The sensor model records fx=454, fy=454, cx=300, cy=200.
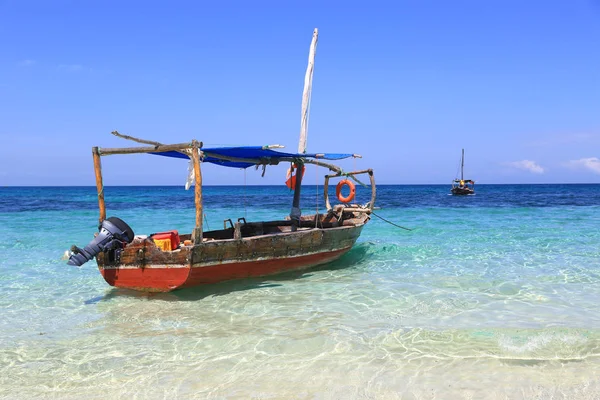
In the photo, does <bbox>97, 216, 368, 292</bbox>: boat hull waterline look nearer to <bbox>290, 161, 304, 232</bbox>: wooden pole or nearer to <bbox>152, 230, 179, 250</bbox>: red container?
<bbox>152, 230, 179, 250</bbox>: red container

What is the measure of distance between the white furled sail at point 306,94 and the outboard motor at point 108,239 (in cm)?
592

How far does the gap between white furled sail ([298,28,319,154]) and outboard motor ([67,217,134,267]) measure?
19.4ft

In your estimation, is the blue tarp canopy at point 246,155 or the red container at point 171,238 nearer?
the red container at point 171,238

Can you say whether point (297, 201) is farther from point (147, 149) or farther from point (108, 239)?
point (108, 239)

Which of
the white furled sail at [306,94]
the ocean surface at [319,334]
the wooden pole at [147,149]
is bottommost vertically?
the ocean surface at [319,334]

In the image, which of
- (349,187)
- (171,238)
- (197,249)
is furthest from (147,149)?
(349,187)

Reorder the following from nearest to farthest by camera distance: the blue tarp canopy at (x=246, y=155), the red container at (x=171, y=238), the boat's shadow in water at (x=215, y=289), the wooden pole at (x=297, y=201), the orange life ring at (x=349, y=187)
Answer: the red container at (x=171, y=238), the boat's shadow in water at (x=215, y=289), the blue tarp canopy at (x=246, y=155), the wooden pole at (x=297, y=201), the orange life ring at (x=349, y=187)

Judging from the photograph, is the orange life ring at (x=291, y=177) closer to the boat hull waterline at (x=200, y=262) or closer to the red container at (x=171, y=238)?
the boat hull waterline at (x=200, y=262)

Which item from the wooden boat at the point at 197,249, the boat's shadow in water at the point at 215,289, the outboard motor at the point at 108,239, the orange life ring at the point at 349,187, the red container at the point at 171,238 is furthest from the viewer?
the orange life ring at the point at 349,187

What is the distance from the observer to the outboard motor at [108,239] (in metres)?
7.04

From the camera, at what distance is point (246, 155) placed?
9.20 m

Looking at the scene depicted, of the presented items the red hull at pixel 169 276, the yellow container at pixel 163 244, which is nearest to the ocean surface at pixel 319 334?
the red hull at pixel 169 276

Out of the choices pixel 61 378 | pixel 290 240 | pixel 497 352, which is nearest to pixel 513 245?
pixel 290 240

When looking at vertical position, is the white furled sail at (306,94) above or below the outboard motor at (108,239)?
above
